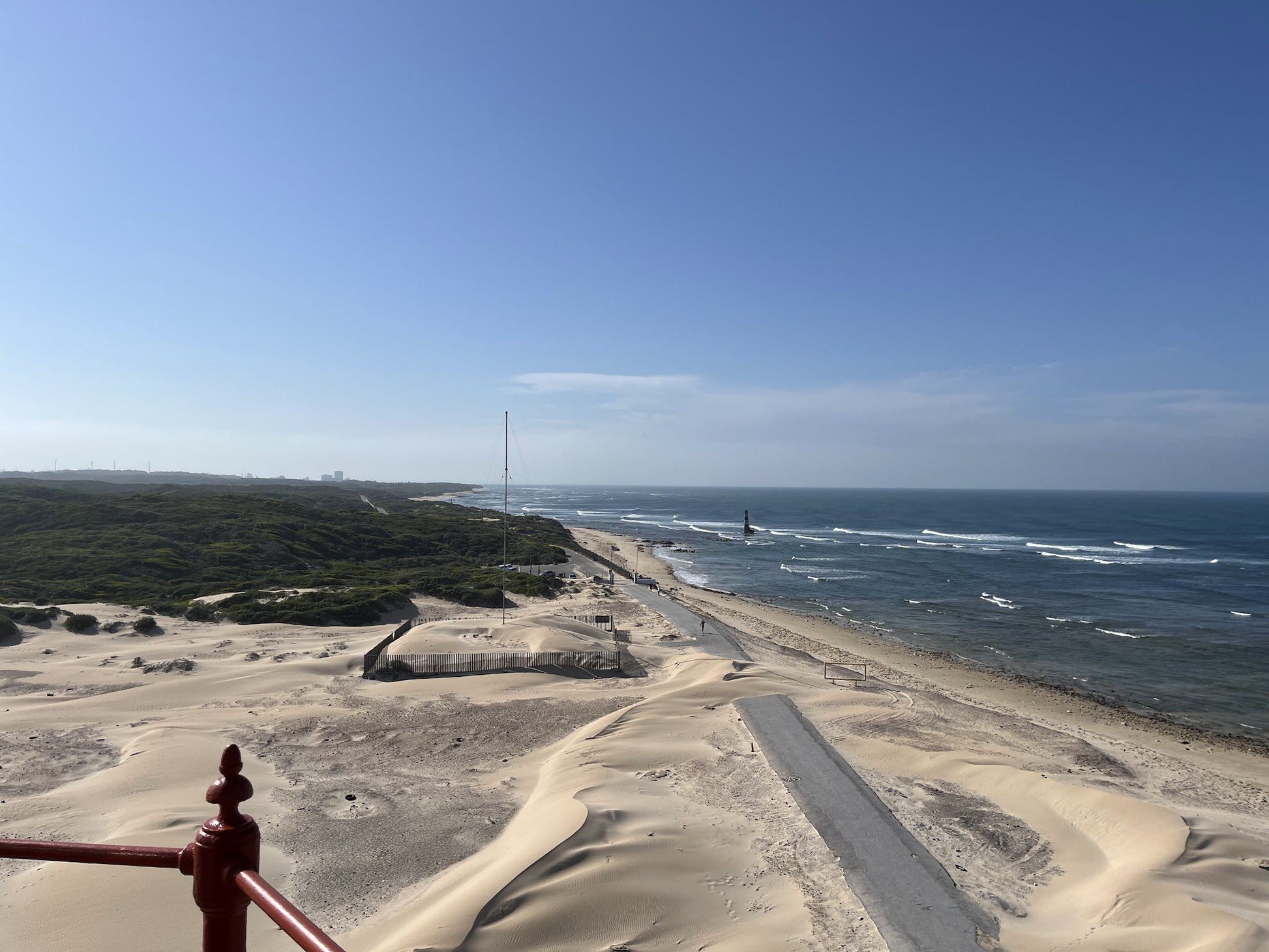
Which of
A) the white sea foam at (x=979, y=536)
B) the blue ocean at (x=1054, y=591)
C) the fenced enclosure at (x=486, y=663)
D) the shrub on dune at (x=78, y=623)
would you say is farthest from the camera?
the white sea foam at (x=979, y=536)

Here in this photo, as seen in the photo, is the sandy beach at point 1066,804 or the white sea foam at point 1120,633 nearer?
the sandy beach at point 1066,804

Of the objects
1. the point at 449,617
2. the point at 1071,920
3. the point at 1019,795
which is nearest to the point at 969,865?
the point at 1071,920

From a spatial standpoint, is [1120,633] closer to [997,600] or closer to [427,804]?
[997,600]

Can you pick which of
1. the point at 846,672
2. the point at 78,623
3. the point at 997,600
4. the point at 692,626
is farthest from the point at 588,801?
the point at 997,600

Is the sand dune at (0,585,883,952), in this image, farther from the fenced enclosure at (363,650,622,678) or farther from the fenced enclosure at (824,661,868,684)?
the fenced enclosure at (824,661,868,684)

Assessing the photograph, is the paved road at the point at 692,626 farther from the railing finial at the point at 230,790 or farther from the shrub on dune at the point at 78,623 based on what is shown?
the railing finial at the point at 230,790

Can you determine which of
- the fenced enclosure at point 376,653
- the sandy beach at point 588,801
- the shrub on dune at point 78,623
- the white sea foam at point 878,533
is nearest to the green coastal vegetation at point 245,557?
the shrub on dune at point 78,623
